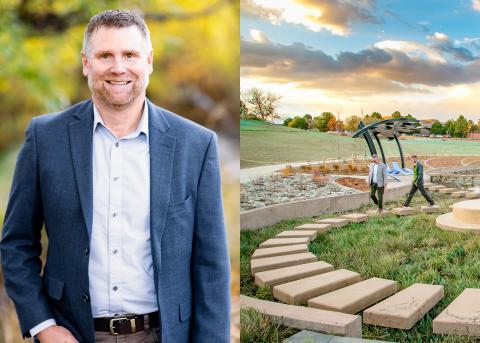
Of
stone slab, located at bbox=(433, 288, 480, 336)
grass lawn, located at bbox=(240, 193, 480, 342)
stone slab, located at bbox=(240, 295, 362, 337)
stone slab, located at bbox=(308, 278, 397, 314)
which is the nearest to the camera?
stone slab, located at bbox=(433, 288, 480, 336)

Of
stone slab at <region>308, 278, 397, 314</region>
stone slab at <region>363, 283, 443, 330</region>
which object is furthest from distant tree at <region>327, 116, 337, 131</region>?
stone slab at <region>363, 283, 443, 330</region>

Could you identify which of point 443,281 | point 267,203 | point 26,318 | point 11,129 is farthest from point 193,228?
point 267,203

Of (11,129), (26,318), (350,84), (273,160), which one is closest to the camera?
(26,318)

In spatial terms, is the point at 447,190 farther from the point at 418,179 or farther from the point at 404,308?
the point at 404,308

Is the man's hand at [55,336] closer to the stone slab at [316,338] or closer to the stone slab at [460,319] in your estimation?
the stone slab at [316,338]

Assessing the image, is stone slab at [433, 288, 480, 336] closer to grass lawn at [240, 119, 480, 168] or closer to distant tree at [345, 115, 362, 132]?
grass lawn at [240, 119, 480, 168]

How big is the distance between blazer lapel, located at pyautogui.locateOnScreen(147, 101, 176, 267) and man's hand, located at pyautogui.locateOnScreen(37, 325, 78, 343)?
11.4 inches

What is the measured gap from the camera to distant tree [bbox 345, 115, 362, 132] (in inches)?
139

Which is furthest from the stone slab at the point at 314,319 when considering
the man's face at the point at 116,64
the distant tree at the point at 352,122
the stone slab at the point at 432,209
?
the man's face at the point at 116,64

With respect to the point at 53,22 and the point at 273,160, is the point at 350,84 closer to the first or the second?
the point at 273,160

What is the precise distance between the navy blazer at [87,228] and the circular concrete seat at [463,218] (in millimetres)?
2204

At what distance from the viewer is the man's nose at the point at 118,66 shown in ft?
4.40

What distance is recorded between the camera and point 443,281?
321cm

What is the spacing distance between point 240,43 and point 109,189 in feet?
8.01
